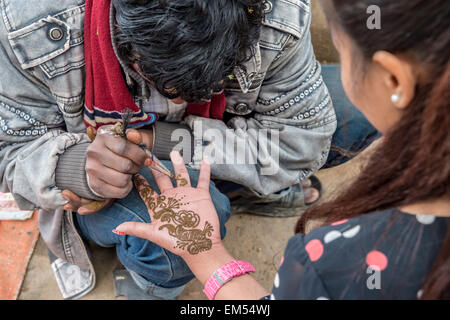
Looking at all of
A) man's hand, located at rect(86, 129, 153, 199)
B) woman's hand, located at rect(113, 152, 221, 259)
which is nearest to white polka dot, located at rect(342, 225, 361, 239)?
woman's hand, located at rect(113, 152, 221, 259)

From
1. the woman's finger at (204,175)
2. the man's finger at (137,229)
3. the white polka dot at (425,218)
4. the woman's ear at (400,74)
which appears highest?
the woman's ear at (400,74)

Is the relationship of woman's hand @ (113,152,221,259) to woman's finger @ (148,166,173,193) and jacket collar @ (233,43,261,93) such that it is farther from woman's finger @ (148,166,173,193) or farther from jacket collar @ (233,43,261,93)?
jacket collar @ (233,43,261,93)

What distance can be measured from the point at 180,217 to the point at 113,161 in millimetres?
291

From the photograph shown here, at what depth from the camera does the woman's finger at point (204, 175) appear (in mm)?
1438

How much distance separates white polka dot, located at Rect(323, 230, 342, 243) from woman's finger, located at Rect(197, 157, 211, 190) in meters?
0.64

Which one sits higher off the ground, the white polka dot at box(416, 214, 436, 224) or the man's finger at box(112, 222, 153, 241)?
the white polka dot at box(416, 214, 436, 224)

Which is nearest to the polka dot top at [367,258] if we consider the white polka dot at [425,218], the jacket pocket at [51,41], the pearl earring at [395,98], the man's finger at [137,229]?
the white polka dot at [425,218]

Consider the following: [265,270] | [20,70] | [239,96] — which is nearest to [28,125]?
[20,70]

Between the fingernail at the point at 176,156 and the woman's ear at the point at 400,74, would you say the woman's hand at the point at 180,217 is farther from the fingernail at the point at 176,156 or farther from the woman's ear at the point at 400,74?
the woman's ear at the point at 400,74

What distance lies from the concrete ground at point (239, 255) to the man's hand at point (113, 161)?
0.66 m

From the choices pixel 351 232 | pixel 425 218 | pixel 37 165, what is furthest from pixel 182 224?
pixel 425 218

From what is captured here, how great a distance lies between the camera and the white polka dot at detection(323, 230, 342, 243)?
0.86 meters
